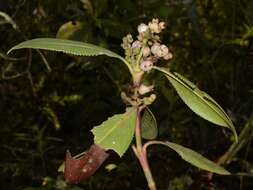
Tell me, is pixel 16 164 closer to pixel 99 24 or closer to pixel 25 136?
pixel 25 136

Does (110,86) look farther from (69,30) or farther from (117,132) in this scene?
(117,132)

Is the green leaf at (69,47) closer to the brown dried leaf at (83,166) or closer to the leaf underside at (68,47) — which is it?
the leaf underside at (68,47)

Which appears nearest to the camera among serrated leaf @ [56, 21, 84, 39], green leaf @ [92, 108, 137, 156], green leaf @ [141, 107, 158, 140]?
green leaf @ [92, 108, 137, 156]

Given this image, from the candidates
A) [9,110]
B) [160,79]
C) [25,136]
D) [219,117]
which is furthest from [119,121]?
[9,110]

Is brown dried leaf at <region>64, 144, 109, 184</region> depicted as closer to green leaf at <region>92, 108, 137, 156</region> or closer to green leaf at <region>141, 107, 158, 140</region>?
green leaf at <region>92, 108, 137, 156</region>

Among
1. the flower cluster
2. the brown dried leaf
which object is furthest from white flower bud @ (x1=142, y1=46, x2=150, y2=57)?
the brown dried leaf

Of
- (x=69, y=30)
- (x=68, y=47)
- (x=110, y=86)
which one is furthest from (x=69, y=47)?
(x=110, y=86)
